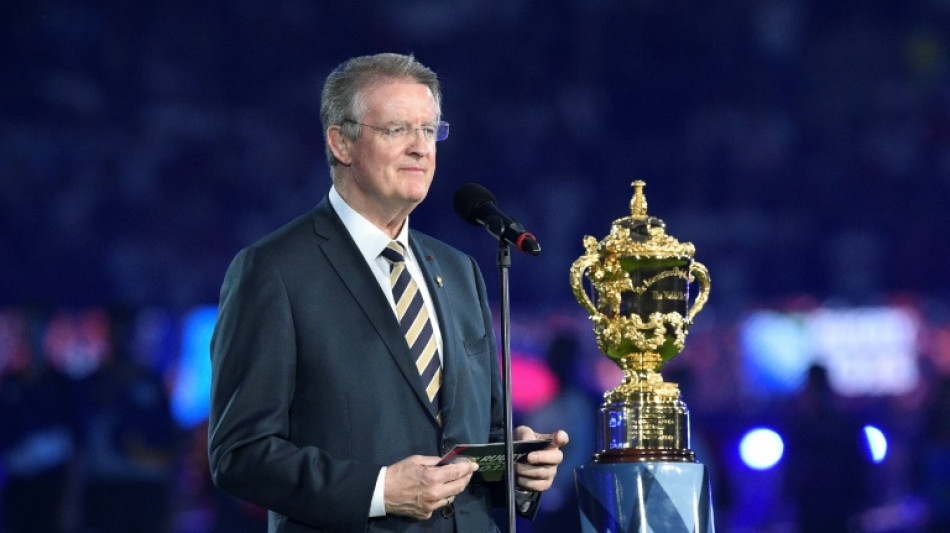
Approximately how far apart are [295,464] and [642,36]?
4.12 meters

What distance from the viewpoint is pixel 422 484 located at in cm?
170

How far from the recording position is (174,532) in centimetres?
489

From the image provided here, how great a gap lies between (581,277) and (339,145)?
0.40m

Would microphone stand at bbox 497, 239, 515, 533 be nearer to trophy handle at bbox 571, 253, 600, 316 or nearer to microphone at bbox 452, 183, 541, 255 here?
microphone at bbox 452, 183, 541, 255

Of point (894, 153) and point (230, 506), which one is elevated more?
point (894, 153)

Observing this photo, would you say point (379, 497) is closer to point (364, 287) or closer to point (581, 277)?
point (364, 287)

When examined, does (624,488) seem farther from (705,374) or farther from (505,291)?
(705,374)

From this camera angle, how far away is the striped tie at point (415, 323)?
6.11 ft

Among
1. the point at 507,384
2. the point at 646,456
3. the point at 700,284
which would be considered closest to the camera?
the point at 507,384

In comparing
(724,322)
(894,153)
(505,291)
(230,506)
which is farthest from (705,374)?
(505,291)

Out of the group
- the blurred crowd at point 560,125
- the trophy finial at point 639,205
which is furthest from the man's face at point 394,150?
the blurred crowd at point 560,125

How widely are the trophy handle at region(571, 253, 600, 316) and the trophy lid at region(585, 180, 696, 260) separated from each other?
21 millimetres

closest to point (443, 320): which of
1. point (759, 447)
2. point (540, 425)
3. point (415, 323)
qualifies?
point (415, 323)

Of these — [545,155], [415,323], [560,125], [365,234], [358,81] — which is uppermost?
[560,125]
